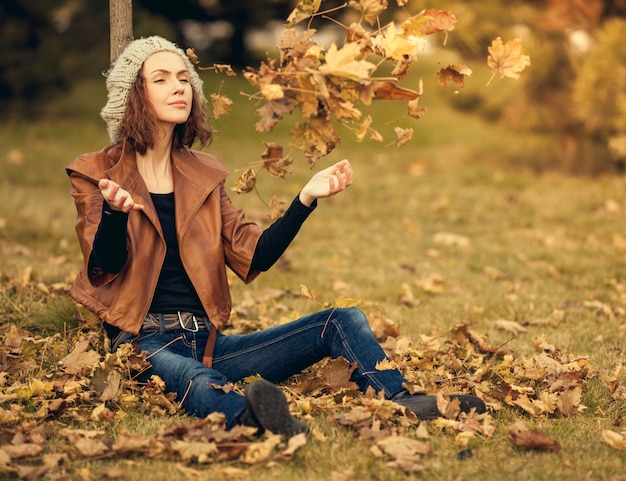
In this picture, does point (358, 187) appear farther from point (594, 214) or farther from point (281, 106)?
point (281, 106)

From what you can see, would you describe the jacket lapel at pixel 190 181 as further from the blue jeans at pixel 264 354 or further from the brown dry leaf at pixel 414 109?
the brown dry leaf at pixel 414 109

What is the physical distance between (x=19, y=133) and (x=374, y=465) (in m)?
10.5

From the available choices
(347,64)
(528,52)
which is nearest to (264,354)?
(347,64)


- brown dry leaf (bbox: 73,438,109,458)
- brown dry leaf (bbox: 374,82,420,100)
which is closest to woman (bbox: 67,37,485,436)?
brown dry leaf (bbox: 374,82,420,100)

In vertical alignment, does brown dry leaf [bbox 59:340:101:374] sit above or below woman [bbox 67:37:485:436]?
below

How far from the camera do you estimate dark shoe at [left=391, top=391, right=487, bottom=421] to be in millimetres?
2914

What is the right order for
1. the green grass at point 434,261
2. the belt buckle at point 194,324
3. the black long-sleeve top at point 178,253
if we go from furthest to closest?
the belt buckle at point 194,324
the black long-sleeve top at point 178,253
the green grass at point 434,261

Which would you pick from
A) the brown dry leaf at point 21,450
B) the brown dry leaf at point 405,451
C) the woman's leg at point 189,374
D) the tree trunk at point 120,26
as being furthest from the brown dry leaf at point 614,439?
the tree trunk at point 120,26

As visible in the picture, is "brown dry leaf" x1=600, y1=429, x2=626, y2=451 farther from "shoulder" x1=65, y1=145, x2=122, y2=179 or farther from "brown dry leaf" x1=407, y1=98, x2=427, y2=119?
"shoulder" x1=65, y1=145, x2=122, y2=179

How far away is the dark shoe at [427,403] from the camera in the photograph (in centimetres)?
291

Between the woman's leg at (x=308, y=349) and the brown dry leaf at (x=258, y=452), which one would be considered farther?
the woman's leg at (x=308, y=349)

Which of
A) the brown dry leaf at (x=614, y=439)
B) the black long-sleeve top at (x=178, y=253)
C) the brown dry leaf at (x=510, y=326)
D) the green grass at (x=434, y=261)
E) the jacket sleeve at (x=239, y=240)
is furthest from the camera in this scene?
the brown dry leaf at (x=510, y=326)

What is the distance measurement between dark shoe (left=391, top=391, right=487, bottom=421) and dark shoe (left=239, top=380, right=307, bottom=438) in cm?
46

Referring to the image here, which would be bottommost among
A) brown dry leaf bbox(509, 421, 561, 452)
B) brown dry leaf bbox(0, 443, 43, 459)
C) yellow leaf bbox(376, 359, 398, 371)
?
brown dry leaf bbox(509, 421, 561, 452)
